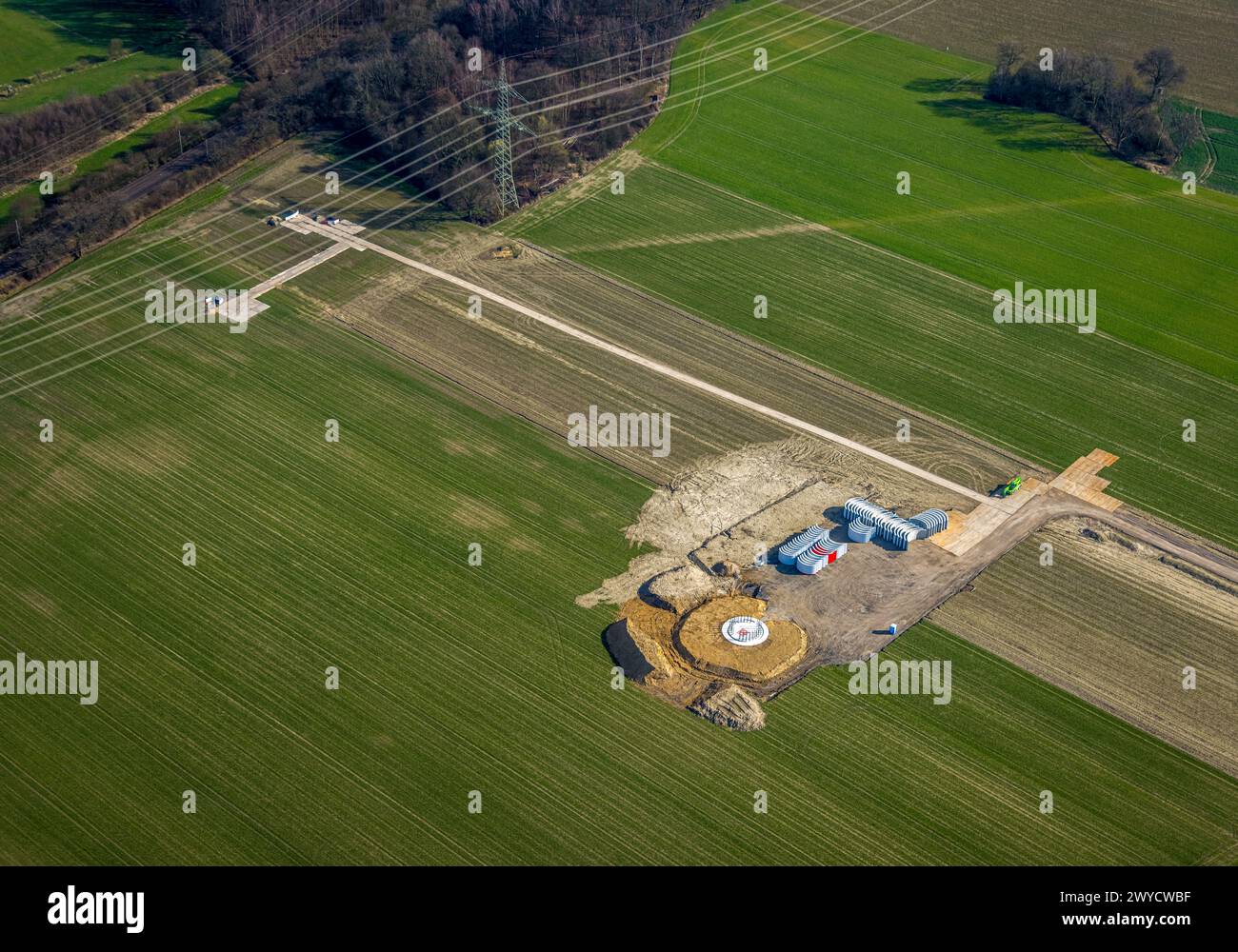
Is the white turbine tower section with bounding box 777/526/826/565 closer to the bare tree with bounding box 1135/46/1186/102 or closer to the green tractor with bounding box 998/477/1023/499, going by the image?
the green tractor with bounding box 998/477/1023/499

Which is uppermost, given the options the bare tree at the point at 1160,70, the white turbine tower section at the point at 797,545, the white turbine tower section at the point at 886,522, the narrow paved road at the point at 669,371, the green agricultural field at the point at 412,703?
the bare tree at the point at 1160,70

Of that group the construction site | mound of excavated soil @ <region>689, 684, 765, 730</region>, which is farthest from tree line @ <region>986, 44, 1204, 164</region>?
mound of excavated soil @ <region>689, 684, 765, 730</region>

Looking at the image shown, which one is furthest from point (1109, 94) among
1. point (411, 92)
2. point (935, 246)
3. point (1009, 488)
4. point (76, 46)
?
point (76, 46)

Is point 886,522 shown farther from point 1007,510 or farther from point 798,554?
point 1007,510

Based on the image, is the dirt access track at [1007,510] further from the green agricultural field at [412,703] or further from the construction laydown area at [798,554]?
the green agricultural field at [412,703]

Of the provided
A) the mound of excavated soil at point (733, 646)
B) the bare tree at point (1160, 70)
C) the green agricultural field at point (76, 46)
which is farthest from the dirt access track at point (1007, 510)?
the green agricultural field at point (76, 46)

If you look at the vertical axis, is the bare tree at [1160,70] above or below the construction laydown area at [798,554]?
above

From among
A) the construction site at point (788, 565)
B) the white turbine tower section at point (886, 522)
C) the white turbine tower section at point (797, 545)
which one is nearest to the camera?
the construction site at point (788, 565)
